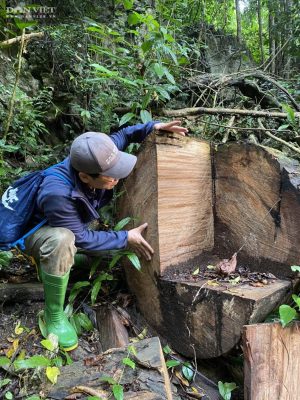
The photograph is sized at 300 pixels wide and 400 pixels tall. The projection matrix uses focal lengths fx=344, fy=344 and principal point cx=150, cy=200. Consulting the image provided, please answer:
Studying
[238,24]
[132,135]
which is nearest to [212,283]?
[132,135]

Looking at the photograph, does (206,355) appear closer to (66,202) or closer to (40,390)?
(40,390)

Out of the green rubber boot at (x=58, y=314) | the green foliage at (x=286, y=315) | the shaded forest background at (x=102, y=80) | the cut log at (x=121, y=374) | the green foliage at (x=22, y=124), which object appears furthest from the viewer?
the green foliage at (x=22, y=124)

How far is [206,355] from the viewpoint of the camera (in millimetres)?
2197

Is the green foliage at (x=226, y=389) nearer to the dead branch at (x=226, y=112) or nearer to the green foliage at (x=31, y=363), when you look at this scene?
the green foliage at (x=31, y=363)

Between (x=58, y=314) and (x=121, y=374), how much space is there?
0.66 meters

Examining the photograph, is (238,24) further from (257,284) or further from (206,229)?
(257,284)

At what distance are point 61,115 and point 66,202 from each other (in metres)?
2.45

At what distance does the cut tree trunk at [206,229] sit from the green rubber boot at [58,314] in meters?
0.59

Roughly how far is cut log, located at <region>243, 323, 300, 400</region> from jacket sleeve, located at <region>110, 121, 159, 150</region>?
152 cm

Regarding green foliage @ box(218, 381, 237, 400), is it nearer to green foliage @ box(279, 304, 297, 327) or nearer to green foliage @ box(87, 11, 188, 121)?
green foliage @ box(279, 304, 297, 327)

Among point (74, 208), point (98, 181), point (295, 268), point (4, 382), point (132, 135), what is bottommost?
point (4, 382)

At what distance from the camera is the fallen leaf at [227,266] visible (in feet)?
7.58

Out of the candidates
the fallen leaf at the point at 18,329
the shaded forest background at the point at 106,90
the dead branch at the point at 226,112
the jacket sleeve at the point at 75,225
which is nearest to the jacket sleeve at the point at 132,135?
the shaded forest background at the point at 106,90

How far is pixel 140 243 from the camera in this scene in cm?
232
